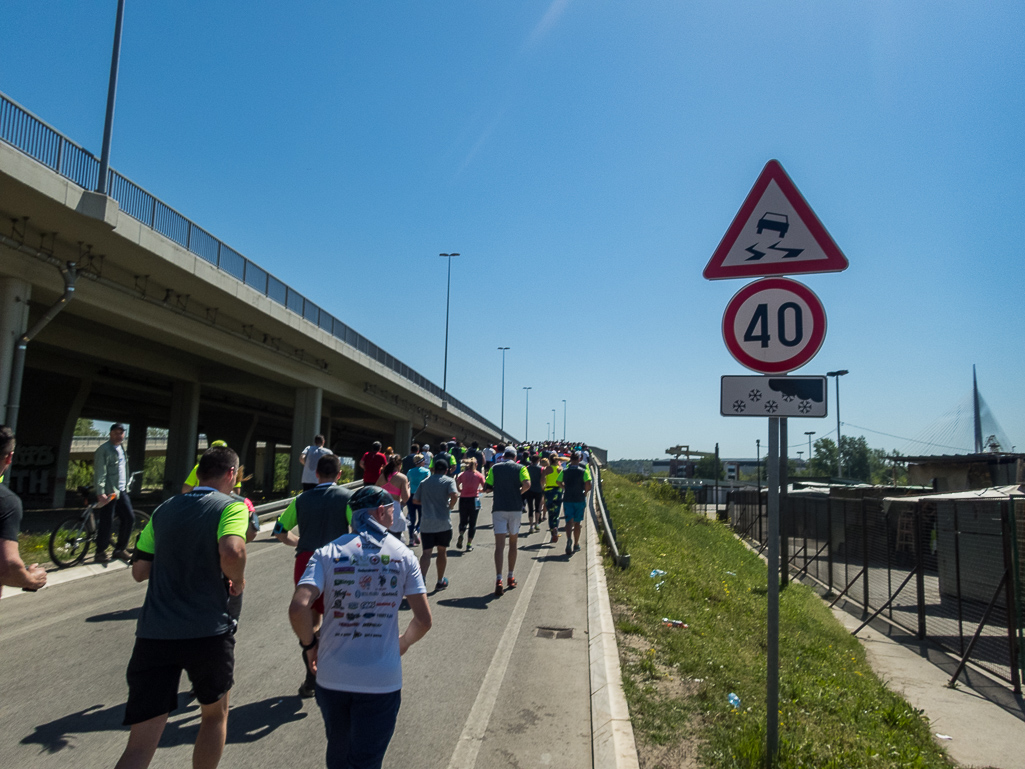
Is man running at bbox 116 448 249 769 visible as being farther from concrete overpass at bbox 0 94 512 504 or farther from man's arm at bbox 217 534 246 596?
concrete overpass at bbox 0 94 512 504

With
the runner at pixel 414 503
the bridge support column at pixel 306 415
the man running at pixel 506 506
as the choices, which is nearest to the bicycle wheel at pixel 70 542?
the runner at pixel 414 503

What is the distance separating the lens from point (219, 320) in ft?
79.6

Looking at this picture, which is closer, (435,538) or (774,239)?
(774,239)

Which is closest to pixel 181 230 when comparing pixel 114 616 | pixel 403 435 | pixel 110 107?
pixel 110 107

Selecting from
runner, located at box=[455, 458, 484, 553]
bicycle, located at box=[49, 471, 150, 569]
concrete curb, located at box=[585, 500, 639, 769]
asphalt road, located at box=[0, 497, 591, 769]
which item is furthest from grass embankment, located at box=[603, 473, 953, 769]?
bicycle, located at box=[49, 471, 150, 569]

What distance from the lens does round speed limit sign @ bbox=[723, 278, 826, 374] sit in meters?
4.33

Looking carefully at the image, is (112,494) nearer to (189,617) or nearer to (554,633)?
(554,633)

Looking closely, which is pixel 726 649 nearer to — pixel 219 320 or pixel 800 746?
pixel 800 746

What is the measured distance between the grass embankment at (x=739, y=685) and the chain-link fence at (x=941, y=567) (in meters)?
1.44

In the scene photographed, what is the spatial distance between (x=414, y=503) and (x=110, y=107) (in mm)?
12360

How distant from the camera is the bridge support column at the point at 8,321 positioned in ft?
51.9

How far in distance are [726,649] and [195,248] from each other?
1810cm

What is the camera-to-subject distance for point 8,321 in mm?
15883

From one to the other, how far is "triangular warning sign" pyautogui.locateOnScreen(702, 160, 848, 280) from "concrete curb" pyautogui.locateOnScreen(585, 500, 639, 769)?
3175 millimetres
